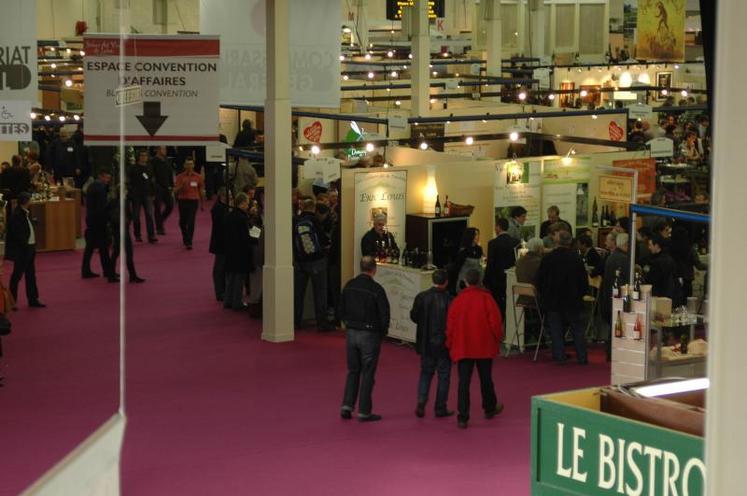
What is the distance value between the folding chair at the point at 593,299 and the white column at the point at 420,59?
654 centimetres

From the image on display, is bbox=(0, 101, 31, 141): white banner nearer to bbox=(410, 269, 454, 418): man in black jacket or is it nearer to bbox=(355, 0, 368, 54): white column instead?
bbox=(410, 269, 454, 418): man in black jacket

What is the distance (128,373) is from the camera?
10.1 m

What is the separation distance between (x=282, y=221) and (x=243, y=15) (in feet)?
6.08

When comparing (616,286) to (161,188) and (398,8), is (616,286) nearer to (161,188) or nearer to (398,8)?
(161,188)

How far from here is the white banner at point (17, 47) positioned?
10.3 metres

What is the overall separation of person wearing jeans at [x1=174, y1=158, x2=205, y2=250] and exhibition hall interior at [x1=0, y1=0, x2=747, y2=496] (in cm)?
3

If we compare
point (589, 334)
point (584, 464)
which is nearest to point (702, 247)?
point (589, 334)

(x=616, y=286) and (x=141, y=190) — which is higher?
(x=141, y=190)

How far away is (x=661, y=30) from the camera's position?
63.5ft

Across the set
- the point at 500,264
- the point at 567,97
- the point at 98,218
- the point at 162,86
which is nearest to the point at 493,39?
the point at 567,97

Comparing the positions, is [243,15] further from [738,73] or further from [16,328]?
[738,73]

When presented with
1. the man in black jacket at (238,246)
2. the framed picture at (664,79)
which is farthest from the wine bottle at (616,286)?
the framed picture at (664,79)

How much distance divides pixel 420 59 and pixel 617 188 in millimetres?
7388

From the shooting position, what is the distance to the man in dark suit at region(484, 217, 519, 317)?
11.1 m
